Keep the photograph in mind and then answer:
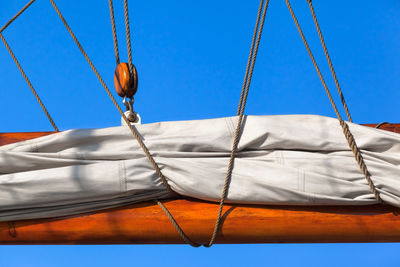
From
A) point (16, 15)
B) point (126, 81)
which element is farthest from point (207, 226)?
point (16, 15)

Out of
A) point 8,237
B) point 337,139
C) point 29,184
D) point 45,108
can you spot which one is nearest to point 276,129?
point 337,139

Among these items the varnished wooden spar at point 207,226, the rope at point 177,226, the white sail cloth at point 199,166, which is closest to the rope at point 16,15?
the white sail cloth at point 199,166

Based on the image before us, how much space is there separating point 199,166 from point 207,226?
0.18m

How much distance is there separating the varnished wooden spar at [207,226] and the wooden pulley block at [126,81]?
538 millimetres

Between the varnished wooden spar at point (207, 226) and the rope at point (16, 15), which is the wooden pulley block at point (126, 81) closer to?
the varnished wooden spar at point (207, 226)

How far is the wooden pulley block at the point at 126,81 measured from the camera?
1.87 metres

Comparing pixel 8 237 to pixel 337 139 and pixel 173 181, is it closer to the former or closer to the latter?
pixel 173 181

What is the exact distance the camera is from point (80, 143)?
155cm

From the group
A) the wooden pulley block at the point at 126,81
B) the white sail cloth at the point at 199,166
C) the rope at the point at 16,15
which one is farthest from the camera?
the rope at the point at 16,15

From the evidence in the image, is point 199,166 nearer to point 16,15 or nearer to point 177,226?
point 177,226

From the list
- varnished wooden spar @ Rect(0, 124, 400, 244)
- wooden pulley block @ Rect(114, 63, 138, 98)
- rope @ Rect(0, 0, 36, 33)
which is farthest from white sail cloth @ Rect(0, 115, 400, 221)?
rope @ Rect(0, 0, 36, 33)

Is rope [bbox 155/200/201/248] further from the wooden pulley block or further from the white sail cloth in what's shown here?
the wooden pulley block

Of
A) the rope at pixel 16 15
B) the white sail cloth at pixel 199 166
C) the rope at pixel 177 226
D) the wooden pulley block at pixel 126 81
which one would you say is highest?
the rope at pixel 16 15

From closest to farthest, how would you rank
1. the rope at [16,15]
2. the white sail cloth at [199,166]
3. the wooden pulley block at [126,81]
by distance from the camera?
the white sail cloth at [199,166] → the wooden pulley block at [126,81] → the rope at [16,15]
